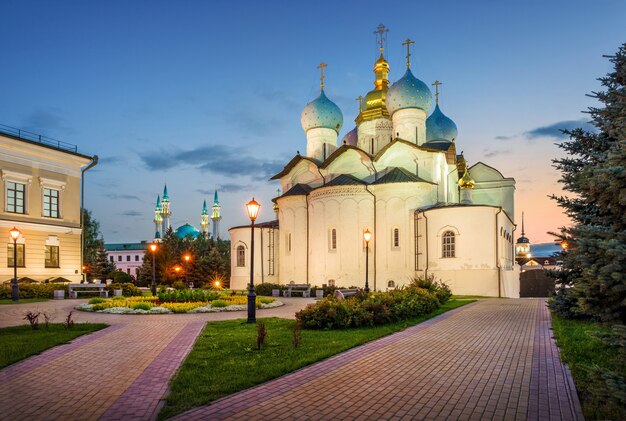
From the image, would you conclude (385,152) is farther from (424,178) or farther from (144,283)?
(144,283)

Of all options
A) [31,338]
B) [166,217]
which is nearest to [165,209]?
[166,217]

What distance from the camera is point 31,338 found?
1090cm

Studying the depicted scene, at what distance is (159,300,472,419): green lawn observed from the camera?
650 centimetres

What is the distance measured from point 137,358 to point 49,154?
79.9 ft

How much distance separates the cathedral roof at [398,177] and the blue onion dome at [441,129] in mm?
7559

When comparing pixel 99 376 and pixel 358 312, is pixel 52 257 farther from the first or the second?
pixel 99 376

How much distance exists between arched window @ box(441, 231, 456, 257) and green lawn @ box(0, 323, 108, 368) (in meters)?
22.3

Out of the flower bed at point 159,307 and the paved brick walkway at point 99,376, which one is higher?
the paved brick walkway at point 99,376

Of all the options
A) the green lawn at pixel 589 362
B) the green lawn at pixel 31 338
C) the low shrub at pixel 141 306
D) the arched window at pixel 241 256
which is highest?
the arched window at pixel 241 256

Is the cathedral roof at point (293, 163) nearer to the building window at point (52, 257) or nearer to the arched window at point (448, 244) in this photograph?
the arched window at point (448, 244)

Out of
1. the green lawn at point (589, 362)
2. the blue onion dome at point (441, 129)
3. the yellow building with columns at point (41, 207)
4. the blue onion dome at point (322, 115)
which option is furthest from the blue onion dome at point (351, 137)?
the green lawn at point (589, 362)

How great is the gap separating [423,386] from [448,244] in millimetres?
24753

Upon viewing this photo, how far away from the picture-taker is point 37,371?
310 inches

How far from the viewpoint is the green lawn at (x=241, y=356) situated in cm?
650
